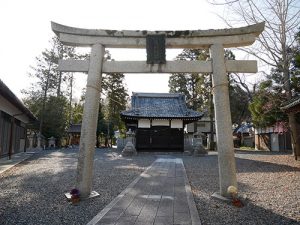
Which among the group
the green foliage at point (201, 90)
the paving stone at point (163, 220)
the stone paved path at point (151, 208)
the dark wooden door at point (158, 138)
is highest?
the green foliage at point (201, 90)

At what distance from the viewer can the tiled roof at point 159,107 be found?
1072 inches

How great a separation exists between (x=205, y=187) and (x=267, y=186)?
216 cm

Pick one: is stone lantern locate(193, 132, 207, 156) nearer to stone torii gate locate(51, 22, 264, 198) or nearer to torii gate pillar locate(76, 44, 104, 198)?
stone torii gate locate(51, 22, 264, 198)

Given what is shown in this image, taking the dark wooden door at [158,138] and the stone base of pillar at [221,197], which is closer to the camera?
the stone base of pillar at [221,197]

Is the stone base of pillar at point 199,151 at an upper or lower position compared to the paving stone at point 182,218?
upper

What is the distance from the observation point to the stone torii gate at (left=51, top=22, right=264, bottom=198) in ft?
24.4

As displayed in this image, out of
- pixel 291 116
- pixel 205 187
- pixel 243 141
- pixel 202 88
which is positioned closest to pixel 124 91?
pixel 202 88

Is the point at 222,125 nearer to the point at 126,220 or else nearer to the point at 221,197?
the point at 221,197

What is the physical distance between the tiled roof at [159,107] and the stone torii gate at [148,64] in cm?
1907

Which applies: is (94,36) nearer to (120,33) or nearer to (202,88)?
(120,33)

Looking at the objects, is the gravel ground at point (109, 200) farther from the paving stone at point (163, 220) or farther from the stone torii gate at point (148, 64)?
the stone torii gate at point (148, 64)

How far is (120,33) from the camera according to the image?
25.5 feet

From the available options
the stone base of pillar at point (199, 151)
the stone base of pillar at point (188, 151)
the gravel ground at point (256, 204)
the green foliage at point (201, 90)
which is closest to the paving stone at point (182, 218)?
Result: the gravel ground at point (256, 204)

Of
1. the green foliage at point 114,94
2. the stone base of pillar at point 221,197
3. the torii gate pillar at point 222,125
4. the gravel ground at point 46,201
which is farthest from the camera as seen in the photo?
the green foliage at point 114,94
